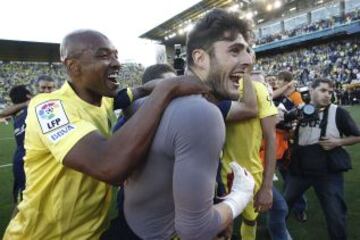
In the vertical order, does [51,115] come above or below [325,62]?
above

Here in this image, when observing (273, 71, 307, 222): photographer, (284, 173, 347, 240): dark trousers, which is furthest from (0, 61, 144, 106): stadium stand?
(284, 173, 347, 240): dark trousers

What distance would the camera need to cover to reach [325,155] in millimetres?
4371

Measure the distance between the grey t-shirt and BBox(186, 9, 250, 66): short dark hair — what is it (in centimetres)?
45

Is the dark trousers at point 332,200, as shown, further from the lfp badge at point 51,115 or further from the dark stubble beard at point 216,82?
the lfp badge at point 51,115

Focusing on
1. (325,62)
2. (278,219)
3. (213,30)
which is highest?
(213,30)

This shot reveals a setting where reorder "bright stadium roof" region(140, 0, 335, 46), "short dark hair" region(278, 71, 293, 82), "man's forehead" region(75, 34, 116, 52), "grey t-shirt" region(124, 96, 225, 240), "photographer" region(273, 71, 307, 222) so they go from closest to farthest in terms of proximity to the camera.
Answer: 1. "grey t-shirt" region(124, 96, 225, 240)
2. "man's forehead" region(75, 34, 116, 52)
3. "photographer" region(273, 71, 307, 222)
4. "short dark hair" region(278, 71, 293, 82)
5. "bright stadium roof" region(140, 0, 335, 46)

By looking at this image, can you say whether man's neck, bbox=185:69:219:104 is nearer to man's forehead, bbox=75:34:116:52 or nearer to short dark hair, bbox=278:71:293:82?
man's forehead, bbox=75:34:116:52

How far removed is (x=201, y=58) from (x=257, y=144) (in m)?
1.70

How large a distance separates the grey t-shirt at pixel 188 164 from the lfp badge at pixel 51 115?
1.50 ft

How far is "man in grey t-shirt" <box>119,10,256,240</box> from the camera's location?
159 centimetres

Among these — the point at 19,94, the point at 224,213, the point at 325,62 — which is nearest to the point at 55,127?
the point at 224,213

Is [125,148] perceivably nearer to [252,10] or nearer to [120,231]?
[120,231]

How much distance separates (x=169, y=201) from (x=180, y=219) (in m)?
0.19

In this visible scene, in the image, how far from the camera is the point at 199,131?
1.58 metres
